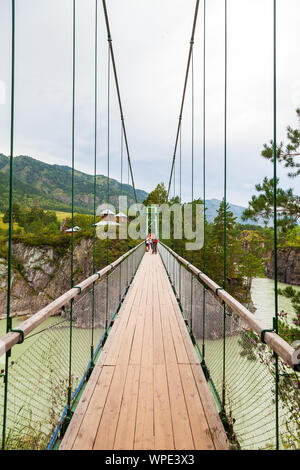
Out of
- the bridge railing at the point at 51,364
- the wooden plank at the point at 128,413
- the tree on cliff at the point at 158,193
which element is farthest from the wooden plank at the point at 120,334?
the tree on cliff at the point at 158,193

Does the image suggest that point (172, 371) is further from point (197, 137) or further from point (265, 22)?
point (197, 137)

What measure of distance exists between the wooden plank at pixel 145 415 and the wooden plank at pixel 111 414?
115 millimetres

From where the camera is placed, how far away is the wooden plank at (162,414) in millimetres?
1248

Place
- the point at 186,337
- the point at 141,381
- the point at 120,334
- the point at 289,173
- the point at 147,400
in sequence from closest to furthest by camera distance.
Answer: the point at 147,400 → the point at 141,381 → the point at 186,337 → the point at 120,334 → the point at 289,173

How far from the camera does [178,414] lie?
1.46 metres

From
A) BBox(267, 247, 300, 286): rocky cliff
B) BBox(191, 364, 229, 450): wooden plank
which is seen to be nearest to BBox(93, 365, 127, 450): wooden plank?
BBox(191, 364, 229, 450): wooden plank

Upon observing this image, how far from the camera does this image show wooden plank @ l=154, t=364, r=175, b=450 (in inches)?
Result: 49.1

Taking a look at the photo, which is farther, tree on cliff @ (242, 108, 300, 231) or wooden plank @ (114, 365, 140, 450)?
tree on cliff @ (242, 108, 300, 231)

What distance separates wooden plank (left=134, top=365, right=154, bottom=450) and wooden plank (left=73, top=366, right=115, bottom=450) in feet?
0.68

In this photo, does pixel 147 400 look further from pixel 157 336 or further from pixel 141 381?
pixel 157 336

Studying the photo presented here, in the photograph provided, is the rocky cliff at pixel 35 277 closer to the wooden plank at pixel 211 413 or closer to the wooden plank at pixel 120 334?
the wooden plank at pixel 120 334

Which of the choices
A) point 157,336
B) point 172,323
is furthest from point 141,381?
point 172,323

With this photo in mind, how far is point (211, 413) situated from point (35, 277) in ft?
79.0

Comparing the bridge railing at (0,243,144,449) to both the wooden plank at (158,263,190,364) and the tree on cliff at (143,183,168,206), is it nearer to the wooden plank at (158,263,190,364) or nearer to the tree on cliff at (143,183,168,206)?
the wooden plank at (158,263,190,364)
